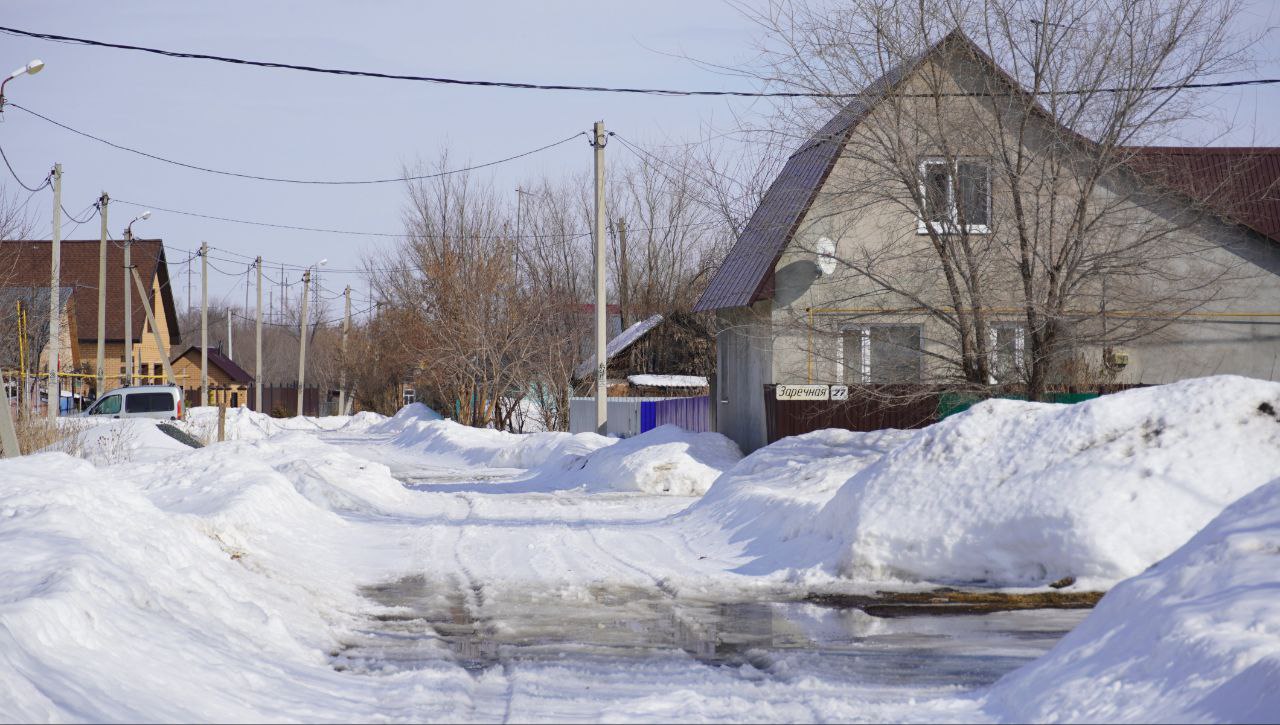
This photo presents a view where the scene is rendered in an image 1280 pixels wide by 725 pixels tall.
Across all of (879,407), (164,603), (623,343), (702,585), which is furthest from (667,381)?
(164,603)

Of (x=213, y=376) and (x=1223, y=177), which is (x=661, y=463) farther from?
(x=213, y=376)

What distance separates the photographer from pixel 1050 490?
1005 centimetres

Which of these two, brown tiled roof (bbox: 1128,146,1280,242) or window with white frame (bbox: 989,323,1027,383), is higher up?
brown tiled roof (bbox: 1128,146,1280,242)

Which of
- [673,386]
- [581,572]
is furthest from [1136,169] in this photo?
[673,386]

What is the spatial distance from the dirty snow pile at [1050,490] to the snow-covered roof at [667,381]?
27.3m

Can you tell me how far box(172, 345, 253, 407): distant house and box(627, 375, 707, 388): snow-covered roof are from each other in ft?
106

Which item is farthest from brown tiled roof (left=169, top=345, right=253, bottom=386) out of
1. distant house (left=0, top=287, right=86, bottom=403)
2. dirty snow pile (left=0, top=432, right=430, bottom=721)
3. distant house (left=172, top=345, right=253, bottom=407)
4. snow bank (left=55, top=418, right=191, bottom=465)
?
dirty snow pile (left=0, top=432, right=430, bottom=721)

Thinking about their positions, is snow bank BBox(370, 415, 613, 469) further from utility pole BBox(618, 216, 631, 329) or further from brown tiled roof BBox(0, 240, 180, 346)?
brown tiled roof BBox(0, 240, 180, 346)

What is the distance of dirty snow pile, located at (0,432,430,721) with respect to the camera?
17.9 feet

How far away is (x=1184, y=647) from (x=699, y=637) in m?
3.42

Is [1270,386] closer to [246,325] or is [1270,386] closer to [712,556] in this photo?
[712,556]

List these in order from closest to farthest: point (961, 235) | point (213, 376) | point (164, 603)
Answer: point (164, 603) < point (961, 235) < point (213, 376)

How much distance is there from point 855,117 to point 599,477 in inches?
322

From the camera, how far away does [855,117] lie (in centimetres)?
1666
